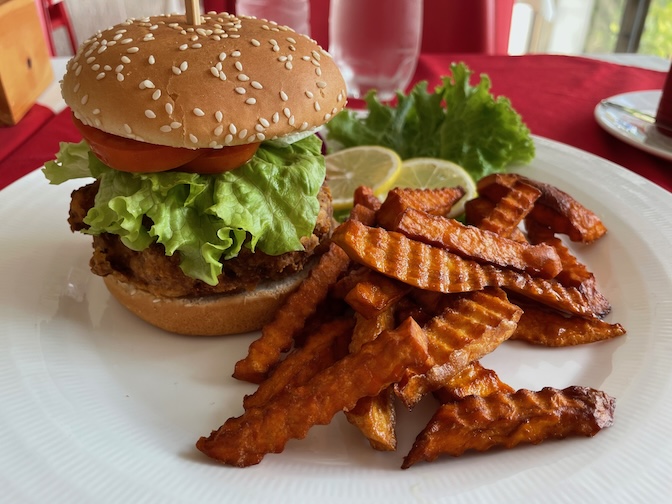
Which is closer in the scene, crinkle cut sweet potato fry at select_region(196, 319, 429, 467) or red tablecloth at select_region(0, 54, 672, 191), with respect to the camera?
crinkle cut sweet potato fry at select_region(196, 319, 429, 467)

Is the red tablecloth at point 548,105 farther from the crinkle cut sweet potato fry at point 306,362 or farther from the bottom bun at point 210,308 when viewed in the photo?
the crinkle cut sweet potato fry at point 306,362

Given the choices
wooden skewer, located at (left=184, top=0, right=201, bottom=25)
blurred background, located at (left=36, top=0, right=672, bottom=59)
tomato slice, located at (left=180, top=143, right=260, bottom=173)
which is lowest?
blurred background, located at (left=36, top=0, right=672, bottom=59)

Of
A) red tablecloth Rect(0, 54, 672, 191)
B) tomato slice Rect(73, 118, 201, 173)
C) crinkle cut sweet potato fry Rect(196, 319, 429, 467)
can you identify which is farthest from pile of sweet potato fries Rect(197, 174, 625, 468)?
red tablecloth Rect(0, 54, 672, 191)

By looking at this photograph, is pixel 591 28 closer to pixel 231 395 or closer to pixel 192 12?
pixel 192 12

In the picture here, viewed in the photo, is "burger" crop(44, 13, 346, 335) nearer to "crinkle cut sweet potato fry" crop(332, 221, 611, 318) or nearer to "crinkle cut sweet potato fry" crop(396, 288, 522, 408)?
"crinkle cut sweet potato fry" crop(332, 221, 611, 318)

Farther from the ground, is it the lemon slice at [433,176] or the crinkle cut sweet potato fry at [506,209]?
the crinkle cut sweet potato fry at [506,209]

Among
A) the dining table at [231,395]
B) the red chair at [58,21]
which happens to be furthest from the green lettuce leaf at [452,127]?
the red chair at [58,21]
